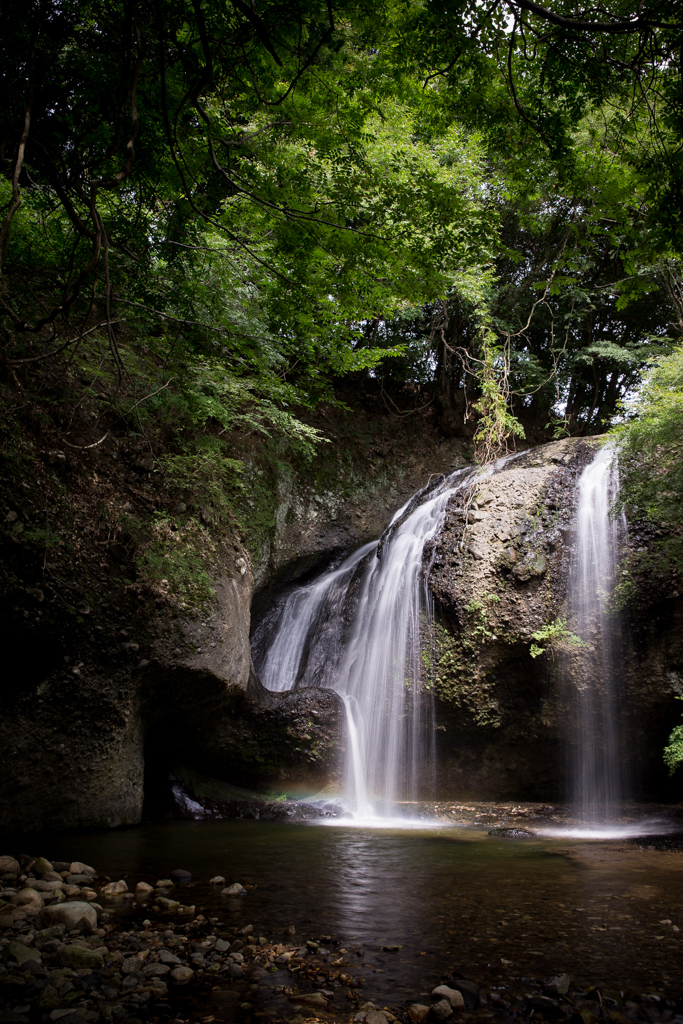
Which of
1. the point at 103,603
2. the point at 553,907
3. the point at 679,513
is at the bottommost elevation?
the point at 553,907

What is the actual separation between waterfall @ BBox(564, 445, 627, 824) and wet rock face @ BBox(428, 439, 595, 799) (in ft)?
0.86

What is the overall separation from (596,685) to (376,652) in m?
3.46

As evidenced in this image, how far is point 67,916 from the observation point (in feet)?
11.0

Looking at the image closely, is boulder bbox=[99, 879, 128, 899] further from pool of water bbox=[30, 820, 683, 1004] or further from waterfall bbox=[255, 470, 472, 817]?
waterfall bbox=[255, 470, 472, 817]

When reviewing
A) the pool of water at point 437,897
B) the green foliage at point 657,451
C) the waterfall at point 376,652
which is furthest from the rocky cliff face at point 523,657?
the pool of water at point 437,897

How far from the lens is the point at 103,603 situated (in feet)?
21.6

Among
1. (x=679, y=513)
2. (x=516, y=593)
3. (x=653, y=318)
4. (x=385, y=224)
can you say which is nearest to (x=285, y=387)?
(x=385, y=224)

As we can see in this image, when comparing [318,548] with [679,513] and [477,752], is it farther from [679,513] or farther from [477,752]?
[679,513]

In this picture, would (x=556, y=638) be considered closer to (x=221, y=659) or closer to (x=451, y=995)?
(x=221, y=659)

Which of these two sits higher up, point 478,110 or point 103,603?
point 478,110

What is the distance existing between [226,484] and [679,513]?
22.6 ft

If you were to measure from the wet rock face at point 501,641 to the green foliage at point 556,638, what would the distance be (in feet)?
0.28

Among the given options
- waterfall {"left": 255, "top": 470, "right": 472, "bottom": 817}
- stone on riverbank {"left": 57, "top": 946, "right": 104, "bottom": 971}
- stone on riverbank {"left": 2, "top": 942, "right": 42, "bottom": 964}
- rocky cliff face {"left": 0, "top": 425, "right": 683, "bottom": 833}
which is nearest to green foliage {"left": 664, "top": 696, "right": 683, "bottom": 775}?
rocky cliff face {"left": 0, "top": 425, "right": 683, "bottom": 833}

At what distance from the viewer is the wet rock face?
8.85 m
